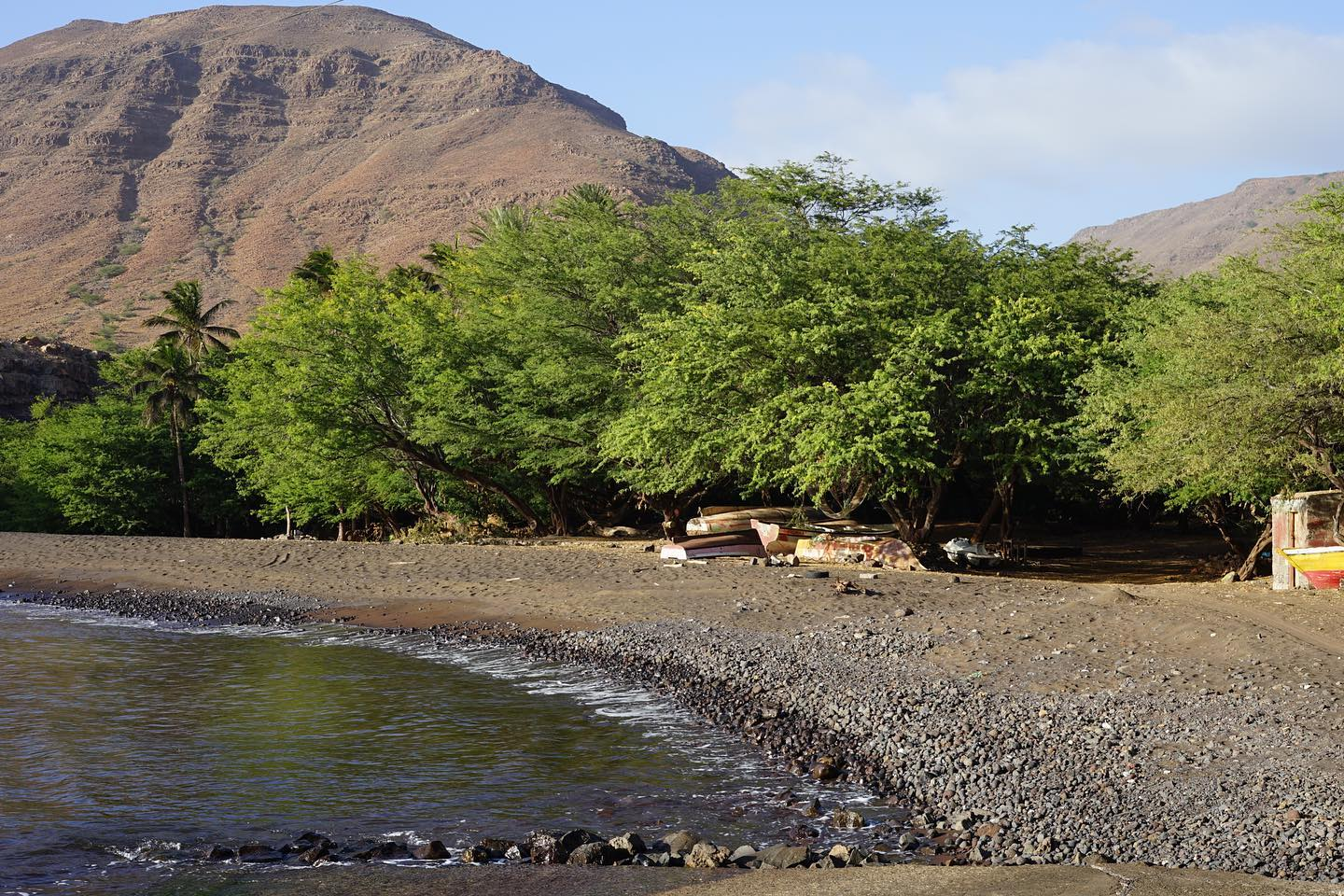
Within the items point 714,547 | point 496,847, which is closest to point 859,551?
point 714,547

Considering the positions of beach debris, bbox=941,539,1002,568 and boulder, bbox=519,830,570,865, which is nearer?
boulder, bbox=519,830,570,865

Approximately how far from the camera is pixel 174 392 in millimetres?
46375

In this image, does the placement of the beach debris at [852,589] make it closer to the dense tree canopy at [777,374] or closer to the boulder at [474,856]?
the dense tree canopy at [777,374]

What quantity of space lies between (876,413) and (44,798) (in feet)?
55.7

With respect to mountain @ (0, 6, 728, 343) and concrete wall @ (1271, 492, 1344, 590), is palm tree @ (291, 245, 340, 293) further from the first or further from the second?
mountain @ (0, 6, 728, 343)

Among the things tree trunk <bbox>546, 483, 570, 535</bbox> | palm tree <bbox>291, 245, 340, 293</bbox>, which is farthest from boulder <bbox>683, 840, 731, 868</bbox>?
palm tree <bbox>291, 245, 340, 293</bbox>

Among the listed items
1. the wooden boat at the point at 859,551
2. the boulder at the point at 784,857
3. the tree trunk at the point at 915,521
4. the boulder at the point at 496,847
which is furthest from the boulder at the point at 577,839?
the tree trunk at the point at 915,521

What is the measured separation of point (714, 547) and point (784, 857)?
17803 millimetres

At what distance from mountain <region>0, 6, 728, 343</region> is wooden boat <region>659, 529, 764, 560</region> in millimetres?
87065

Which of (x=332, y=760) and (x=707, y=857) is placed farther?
(x=332, y=760)

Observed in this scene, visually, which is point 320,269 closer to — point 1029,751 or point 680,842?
point 1029,751

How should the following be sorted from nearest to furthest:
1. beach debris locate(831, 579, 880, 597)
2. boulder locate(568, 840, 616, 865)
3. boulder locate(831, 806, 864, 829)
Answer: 1. boulder locate(568, 840, 616, 865)
2. boulder locate(831, 806, 864, 829)
3. beach debris locate(831, 579, 880, 597)

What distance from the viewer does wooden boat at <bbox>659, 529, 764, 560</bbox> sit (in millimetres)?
25578

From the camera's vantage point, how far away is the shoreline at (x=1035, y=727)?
8195mm
